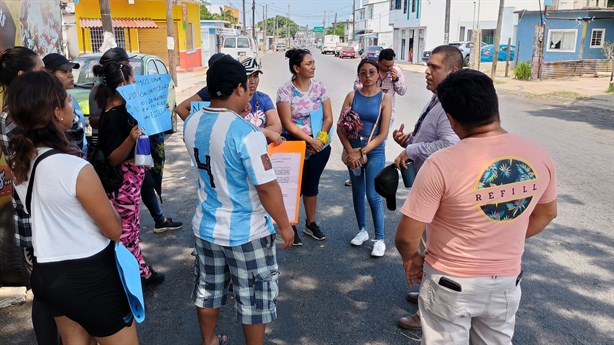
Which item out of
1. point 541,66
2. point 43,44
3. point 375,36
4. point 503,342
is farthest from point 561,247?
point 375,36

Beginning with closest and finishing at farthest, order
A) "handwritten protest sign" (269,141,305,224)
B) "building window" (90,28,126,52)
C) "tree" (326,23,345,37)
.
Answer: "handwritten protest sign" (269,141,305,224) → "building window" (90,28,126,52) → "tree" (326,23,345,37)

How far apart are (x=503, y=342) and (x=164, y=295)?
2568 millimetres

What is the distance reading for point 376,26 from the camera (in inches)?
2552

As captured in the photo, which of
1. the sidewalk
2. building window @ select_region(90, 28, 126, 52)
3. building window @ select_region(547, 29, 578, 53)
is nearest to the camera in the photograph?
the sidewalk

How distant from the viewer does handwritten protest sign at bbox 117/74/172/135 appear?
300 cm

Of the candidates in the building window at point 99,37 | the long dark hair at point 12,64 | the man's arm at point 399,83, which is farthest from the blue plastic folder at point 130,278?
the building window at point 99,37

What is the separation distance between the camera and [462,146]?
197 cm

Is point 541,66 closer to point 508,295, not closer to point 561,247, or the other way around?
point 561,247

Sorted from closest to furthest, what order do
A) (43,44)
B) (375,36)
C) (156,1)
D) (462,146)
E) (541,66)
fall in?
(462,146) → (43,44) → (541,66) → (156,1) → (375,36)

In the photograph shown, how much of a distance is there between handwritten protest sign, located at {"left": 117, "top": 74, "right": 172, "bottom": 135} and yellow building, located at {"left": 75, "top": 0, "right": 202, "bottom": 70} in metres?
21.7

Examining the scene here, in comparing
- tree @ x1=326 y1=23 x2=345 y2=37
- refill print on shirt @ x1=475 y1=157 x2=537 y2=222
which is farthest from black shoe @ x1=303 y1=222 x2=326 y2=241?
tree @ x1=326 y1=23 x2=345 y2=37

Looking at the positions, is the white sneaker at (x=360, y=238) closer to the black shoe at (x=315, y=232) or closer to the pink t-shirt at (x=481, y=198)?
the black shoe at (x=315, y=232)

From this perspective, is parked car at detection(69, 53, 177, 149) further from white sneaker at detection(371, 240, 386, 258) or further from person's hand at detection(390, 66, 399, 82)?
white sneaker at detection(371, 240, 386, 258)

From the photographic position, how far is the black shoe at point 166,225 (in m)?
4.95
